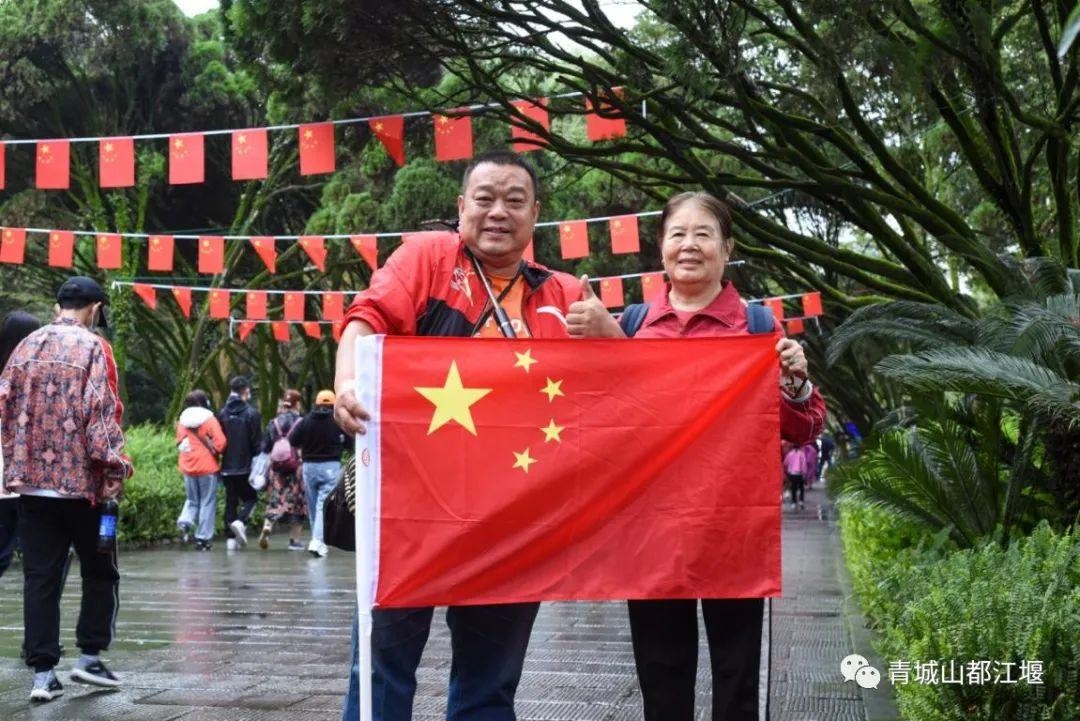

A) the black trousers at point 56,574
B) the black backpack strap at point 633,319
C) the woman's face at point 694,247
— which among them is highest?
the woman's face at point 694,247

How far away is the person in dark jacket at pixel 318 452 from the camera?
50.7 ft

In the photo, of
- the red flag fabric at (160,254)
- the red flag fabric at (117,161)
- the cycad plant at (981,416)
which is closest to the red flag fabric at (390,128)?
the red flag fabric at (117,161)

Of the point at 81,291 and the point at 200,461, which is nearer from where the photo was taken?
the point at 81,291

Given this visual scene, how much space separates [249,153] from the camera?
14.8 m

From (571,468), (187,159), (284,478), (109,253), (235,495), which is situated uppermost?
(187,159)

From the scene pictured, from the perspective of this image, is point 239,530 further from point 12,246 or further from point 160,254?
point 12,246

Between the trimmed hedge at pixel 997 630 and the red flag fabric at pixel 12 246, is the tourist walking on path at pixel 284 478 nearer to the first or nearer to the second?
the red flag fabric at pixel 12 246

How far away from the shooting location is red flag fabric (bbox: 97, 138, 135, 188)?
48.9 ft

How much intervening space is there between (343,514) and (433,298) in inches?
27.9

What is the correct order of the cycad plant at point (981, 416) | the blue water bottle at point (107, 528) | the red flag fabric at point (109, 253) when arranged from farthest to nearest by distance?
the red flag fabric at point (109, 253)
the blue water bottle at point (107, 528)
the cycad plant at point (981, 416)

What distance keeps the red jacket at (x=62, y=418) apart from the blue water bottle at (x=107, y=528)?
7 cm

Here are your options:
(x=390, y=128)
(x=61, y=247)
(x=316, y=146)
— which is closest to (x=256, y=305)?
(x=61, y=247)

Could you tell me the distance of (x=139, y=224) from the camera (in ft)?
89.0

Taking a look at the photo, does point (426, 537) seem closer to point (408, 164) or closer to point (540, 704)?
point (540, 704)
